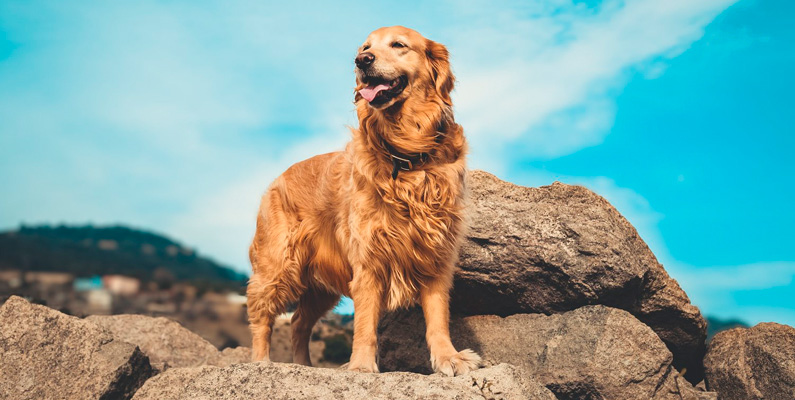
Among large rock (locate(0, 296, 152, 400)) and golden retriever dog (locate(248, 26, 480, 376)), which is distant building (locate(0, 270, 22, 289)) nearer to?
large rock (locate(0, 296, 152, 400))

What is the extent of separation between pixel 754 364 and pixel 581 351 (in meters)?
1.76

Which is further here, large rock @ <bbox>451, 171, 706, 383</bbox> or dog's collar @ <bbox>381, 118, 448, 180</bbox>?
large rock @ <bbox>451, 171, 706, 383</bbox>

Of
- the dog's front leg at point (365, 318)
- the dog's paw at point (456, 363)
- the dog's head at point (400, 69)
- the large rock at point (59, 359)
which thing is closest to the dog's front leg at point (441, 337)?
the dog's paw at point (456, 363)

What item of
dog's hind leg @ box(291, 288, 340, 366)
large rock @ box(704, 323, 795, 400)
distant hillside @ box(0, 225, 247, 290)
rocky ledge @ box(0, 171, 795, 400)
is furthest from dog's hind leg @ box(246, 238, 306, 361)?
large rock @ box(704, 323, 795, 400)

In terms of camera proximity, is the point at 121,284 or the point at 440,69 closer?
the point at 440,69

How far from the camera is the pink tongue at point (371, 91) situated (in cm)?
409

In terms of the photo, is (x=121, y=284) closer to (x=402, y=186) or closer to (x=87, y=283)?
(x=87, y=283)

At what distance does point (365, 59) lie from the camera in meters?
4.03

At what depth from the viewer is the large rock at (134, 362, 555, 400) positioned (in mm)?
3412

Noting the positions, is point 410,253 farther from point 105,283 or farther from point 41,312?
point 41,312

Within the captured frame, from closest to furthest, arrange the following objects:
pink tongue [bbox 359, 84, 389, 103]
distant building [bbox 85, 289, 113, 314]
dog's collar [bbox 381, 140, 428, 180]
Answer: pink tongue [bbox 359, 84, 389, 103] < dog's collar [bbox 381, 140, 428, 180] < distant building [bbox 85, 289, 113, 314]

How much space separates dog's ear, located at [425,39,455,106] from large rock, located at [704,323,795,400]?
3555 millimetres

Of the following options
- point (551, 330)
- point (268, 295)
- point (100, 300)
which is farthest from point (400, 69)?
point (100, 300)

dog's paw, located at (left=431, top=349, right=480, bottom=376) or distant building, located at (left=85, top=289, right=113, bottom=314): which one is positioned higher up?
distant building, located at (left=85, top=289, right=113, bottom=314)
